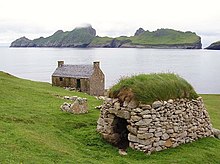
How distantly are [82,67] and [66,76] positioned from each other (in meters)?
3.41

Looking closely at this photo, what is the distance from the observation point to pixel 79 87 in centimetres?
5612

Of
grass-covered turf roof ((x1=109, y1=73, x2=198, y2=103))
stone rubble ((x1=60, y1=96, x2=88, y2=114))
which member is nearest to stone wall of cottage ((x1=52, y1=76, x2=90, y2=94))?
stone rubble ((x1=60, y1=96, x2=88, y2=114))

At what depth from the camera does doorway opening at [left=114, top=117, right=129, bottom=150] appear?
71.0 feet

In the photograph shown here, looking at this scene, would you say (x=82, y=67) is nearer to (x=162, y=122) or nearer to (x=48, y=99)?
(x=48, y=99)

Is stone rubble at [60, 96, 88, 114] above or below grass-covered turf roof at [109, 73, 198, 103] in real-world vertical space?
below

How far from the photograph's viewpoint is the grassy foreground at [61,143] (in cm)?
1636

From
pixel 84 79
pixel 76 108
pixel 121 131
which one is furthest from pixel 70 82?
pixel 121 131

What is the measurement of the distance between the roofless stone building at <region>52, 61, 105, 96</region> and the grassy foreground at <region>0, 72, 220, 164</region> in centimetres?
2706

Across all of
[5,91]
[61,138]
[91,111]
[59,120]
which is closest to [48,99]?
[5,91]

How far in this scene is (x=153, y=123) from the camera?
65.7 feet

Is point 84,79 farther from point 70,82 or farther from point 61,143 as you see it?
point 61,143

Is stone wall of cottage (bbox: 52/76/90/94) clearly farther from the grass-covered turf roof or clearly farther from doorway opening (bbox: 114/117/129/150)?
doorway opening (bbox: 114/117/129/150)

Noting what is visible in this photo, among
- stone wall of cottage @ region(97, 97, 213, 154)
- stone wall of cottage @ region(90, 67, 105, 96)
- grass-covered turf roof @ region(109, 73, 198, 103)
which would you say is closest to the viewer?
stone wall of cottage @ region(97, 97, 213, 154)

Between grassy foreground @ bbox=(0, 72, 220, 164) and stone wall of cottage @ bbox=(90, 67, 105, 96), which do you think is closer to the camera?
grassy foreground @ bbox=(0, 72, 220, 164)
